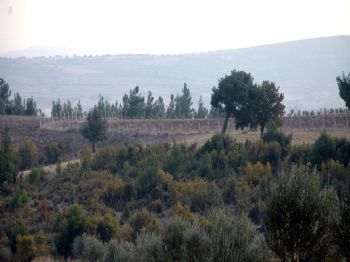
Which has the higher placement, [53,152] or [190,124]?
[190,124]

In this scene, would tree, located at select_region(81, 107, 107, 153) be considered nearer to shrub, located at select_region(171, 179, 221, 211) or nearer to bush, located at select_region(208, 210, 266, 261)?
shrub, located at select_region(171, 179, 221, 211)

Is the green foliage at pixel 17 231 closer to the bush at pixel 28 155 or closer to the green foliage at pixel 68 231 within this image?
the green foliage at pixel 68 231

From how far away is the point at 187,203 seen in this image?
3006 cm

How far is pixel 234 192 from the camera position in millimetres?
29812

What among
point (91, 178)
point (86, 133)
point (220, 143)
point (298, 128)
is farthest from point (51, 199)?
point (298, 128)

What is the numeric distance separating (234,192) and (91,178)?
13283 mm

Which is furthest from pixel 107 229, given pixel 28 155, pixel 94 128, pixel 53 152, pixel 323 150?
pixel 53 152

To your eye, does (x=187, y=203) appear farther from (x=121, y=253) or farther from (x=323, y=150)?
(x=121, y=253)

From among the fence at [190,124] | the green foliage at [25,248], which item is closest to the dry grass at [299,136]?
the fence at [190,124]

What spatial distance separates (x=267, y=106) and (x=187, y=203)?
1794cm

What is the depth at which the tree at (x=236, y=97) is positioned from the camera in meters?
45.2

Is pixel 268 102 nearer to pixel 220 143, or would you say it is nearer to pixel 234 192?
pixel 220 143

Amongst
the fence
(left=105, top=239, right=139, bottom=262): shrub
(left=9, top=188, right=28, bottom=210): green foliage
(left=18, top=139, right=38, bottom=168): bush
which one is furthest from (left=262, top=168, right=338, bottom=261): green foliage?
(left=18, top=139, right=38, bottom=168): bush

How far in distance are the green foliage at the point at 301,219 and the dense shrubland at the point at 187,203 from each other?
2 cm
